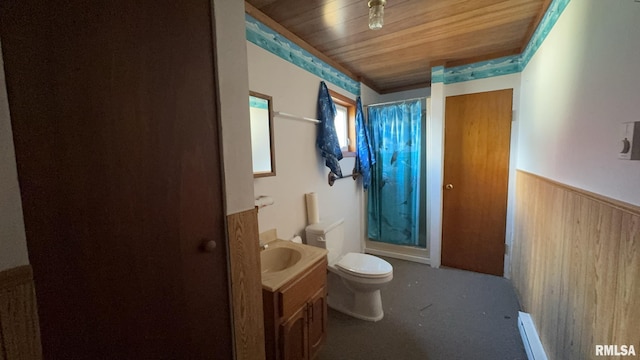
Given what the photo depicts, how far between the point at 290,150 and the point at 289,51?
2.46 ft

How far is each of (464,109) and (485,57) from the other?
51 centimetres

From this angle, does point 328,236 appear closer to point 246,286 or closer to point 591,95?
point 246,286

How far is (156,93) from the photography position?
2.41ft

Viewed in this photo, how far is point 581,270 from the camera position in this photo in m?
1.02

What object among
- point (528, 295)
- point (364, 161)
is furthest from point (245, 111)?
point (528, 295)

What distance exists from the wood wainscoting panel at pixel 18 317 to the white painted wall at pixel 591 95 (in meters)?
1.62

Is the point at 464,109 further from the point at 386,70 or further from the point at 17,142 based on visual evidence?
the point at 17,142

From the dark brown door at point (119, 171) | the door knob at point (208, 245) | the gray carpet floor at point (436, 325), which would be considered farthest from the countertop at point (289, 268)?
the gray carpet floor at point (436, 325)

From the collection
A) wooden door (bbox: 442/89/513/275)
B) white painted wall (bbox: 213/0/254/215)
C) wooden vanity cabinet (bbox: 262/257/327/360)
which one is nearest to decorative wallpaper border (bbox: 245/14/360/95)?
white painted wall (bbox: 213/0/254/215)

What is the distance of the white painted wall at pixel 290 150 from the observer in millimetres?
1644

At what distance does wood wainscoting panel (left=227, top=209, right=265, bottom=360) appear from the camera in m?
0.97

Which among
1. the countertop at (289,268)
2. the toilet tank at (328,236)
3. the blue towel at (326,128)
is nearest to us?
the countertop at (289,268)

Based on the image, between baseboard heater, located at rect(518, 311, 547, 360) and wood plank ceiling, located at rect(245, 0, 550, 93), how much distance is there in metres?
2.10

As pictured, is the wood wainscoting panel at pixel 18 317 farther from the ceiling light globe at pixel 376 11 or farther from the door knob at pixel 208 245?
the ceiling light globe at pixel 376 11
